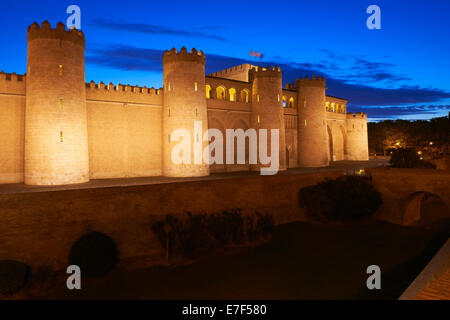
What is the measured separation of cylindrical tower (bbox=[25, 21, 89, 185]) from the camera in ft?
57.8

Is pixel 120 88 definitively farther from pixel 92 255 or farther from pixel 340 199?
pixel 340 199

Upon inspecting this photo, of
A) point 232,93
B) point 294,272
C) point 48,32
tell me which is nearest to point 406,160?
point 232,93

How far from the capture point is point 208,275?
1345cm

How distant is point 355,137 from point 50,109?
3422 centimetres

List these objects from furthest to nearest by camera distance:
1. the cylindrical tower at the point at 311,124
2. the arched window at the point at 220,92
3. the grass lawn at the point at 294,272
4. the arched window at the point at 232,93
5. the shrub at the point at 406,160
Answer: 1. the cylindrical tower at the point at 311,124
2. the arched window at the point at 232,93
3. the arched window at the point at 220,92
4. the shrub at the point at 406,160
5. the grass lawn at the point at 294,272

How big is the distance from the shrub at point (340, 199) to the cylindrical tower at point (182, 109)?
7575 mm

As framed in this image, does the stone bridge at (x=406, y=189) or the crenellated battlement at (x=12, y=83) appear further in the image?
the stone bridge at (x=406, y=189)

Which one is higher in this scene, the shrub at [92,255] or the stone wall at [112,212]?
the stone wall at [112,212]

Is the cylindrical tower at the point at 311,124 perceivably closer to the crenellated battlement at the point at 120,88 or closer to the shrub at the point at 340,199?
the shrub at the point at 340,199

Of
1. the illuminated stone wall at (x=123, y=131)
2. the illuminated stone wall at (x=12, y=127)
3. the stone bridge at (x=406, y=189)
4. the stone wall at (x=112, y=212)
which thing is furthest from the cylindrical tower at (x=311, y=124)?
the illuminated stone wall at (x=12, y=127)

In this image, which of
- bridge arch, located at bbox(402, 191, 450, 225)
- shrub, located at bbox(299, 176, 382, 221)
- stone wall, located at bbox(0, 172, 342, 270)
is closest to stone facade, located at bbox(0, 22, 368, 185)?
stone wall, located at bbox(0, 172, 342, 270)

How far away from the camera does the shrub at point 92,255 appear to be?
12453mm
